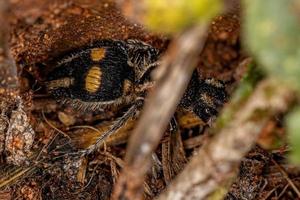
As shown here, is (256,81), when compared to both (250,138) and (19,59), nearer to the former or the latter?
(250,138)

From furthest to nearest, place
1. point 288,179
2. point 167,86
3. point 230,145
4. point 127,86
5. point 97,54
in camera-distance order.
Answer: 1. point 127,86
2. point 97,54
3. point 288,179
4. point 230,145
5. point 167,86

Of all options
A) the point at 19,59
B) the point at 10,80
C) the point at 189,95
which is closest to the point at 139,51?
the point at 189,95

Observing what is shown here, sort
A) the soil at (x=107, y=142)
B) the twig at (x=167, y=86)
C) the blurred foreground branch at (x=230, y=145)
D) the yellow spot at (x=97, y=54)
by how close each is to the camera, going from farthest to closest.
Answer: the yellow spot at (x=97, y=54) < the soil at (x=107, y=142) < the blurred foreground branch at (x=230, y=145) < the twig at (x=167, y=86)

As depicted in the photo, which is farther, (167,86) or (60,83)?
(60,83)

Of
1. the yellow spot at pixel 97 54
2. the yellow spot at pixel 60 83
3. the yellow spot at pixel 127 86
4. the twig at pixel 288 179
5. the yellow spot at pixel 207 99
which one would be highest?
the yellow spot at pixel 97 54

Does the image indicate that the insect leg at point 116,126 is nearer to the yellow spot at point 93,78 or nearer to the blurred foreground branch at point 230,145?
the yellow spot at point 93,78

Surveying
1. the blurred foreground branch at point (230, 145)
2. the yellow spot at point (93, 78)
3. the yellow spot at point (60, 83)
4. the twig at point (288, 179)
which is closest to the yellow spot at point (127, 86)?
the yellow spot at point (93, 78)

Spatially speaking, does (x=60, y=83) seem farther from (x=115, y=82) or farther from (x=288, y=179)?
(x=288, y=179)

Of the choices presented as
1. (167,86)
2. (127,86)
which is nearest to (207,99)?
(127,86)
